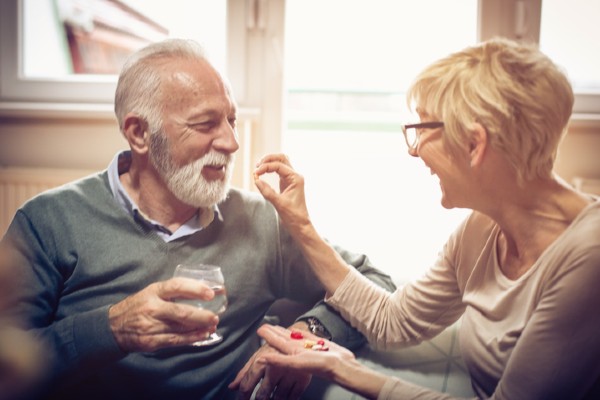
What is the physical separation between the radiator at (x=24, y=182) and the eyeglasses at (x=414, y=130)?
1430 mm

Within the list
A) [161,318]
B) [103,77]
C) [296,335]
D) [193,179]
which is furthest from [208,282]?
[103,77]

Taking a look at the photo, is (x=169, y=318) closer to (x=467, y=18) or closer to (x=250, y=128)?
(x=250, y=128)

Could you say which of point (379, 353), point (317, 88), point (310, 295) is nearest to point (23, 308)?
point (310, 295)

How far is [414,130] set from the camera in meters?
0.94

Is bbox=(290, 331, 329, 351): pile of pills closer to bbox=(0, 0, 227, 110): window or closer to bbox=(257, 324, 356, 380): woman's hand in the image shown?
bbox=(257, 324, 356, 380): woman's hand

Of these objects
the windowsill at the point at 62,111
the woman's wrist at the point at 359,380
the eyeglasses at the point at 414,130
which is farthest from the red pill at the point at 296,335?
the windowsill at the point at 62,111

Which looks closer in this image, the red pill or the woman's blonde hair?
the woman's blonde hair

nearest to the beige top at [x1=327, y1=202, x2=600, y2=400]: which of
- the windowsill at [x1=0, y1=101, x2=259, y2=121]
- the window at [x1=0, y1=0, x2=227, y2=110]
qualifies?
the windowsill at [x1=0, y1=101, x2=259, y2=121]

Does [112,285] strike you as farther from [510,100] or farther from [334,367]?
[510,100]

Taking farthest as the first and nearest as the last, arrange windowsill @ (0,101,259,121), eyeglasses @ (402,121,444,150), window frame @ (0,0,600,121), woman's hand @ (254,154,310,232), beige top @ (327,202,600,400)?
windowsill @ (0,101,259,121), window frame @ (0,0,600,121), woman's hand @ (254,154,310,232), eyeglasses @ (402,121,444,150), beige top @ (327,202,600,400)

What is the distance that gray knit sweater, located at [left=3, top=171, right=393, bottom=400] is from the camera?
104 cm

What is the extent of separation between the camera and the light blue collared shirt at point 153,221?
1.18 metres

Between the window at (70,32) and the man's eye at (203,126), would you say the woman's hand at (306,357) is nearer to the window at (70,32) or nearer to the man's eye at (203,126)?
the man's eye at (203,126)

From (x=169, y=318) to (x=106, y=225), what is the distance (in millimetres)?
316
